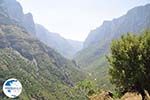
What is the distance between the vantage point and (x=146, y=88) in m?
40.0

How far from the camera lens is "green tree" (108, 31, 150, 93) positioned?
131ft

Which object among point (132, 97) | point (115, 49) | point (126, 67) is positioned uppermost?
point (115, 49)

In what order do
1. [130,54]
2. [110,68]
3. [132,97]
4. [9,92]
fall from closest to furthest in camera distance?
[9,92]
[132,97]
[130,54]
[110,68]

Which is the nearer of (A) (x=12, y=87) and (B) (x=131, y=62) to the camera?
(A) (x=12, y=87)

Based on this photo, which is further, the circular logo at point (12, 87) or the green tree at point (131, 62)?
the green tree at point (131, 62)

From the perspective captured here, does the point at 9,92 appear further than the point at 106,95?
No

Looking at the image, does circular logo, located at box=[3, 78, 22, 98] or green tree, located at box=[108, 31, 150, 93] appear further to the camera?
green tree, located at box=[108, 31, 150, 93]

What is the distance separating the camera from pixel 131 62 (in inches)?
1622

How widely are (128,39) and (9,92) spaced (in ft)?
81.1

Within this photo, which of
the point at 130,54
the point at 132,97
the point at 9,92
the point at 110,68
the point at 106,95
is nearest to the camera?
the point at 9,92

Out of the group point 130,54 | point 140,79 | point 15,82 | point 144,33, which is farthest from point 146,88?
point 15,82

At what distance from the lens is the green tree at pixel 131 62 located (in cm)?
4003

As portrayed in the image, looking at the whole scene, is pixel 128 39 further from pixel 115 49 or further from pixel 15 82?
pixel 15 82

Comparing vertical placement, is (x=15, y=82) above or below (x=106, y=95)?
above
